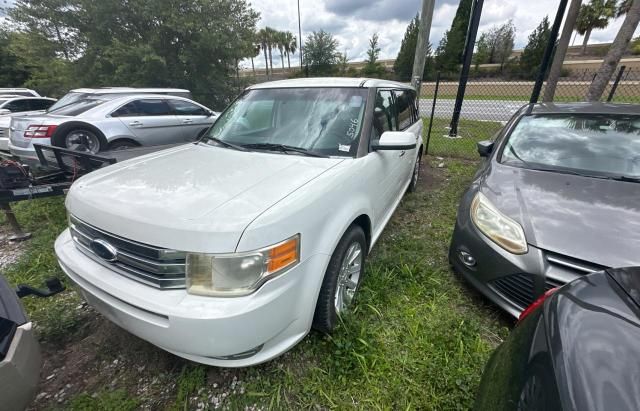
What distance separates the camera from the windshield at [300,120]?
2209 millimetres

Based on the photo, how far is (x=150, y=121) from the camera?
592 centimetres

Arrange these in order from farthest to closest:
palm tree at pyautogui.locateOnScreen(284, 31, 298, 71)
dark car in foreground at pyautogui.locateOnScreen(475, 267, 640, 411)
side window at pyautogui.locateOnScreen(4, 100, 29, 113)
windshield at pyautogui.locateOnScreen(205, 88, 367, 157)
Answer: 1. palm tree at pyautogui.locateOnScreen(284, 31, 298, 71)
2. side window at pyautogui.locateOnScreen(4, 100, 29, 113)
3. windshield at pyautogui.locateOnScreen(205, 88, 367, 157)
4. dark car in foreground at pyautogui.locateOnScreen(475, 267, 640, 411)

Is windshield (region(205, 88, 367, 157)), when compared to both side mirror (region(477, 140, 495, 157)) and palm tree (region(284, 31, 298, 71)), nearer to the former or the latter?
side mirror (region(477, 140, 495, 157))

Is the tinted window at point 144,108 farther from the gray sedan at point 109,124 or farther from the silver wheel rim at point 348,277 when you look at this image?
the silver wheel rim at point 348,277

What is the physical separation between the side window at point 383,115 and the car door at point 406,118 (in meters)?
0.26

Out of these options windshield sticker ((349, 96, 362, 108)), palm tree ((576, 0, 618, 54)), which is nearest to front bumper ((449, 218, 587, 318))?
windshield sticker ((349, 96, 362, 108))

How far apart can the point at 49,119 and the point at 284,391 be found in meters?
6.20

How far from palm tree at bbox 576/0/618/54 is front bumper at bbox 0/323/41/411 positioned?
5181 cm

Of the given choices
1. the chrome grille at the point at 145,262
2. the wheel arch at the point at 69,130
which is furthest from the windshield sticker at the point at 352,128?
the wheel arch at the point at 69,130

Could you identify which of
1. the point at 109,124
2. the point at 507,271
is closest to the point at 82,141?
the point at 109,124

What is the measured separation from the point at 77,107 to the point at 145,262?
238 inches

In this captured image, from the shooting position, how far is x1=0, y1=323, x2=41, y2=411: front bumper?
1.03 metres

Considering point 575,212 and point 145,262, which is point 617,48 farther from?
point 145,262

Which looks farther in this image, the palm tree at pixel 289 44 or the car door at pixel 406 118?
the palm tree at pixel 289 44
